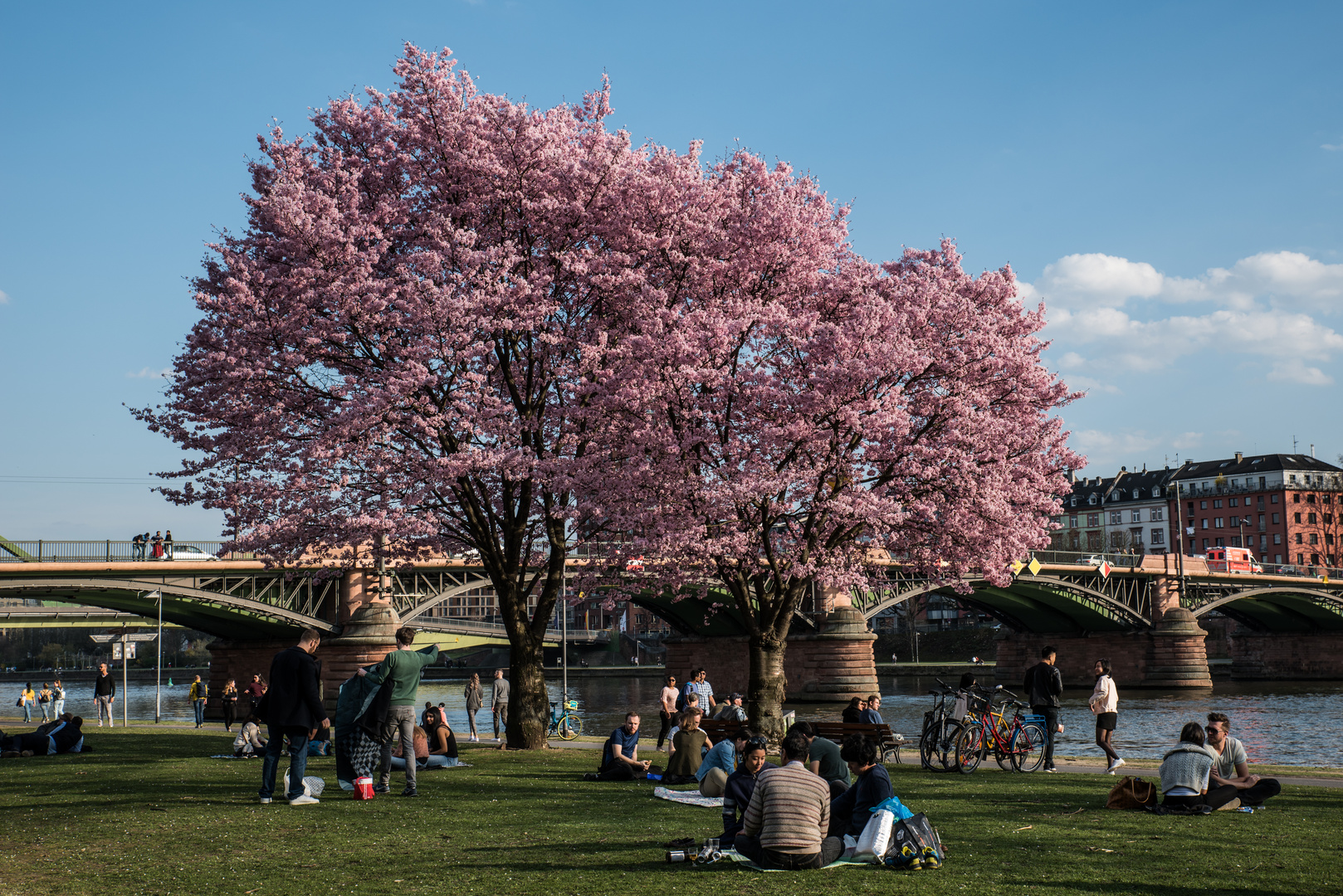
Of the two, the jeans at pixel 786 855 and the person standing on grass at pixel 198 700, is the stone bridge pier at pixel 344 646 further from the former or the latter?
the jeans at pixel 786 855

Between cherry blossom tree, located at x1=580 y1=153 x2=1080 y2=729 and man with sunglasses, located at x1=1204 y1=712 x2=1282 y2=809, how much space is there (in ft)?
27.9

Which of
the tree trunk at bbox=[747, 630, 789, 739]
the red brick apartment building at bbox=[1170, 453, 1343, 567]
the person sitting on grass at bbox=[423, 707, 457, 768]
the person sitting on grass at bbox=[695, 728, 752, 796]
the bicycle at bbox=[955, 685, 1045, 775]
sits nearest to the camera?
the person sitting on grass at bbox=[695, 728, 752, 796]

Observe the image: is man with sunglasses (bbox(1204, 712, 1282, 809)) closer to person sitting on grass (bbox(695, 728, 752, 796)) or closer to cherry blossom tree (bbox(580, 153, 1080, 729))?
person sitting on grass (bbox(695, 728, 752, 796))

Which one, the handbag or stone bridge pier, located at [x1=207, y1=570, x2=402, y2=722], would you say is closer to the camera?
the handbag

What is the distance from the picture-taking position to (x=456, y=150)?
2425 centimetres

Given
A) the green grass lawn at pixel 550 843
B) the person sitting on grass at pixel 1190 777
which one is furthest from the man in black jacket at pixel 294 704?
the person sitting on grass at pixel 1190 777

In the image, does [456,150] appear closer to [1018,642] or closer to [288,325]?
[288,325]

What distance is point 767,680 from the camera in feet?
83.4

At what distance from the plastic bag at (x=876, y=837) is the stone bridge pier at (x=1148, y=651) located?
72.4 metres

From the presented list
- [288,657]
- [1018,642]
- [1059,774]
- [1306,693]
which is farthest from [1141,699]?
[288,657]

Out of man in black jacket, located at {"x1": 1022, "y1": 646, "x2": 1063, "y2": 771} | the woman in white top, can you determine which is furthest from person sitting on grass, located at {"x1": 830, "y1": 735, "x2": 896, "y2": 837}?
the woman in white top

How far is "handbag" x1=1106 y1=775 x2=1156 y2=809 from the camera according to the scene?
14.5 m

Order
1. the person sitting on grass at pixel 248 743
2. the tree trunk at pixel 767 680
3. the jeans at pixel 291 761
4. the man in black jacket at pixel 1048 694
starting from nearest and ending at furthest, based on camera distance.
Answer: the jeans at pixel 291 761 < the man in black jacket at pixel 1048 694 < the person sitting on grass at pixel 248 743 < the tree trunk at pixel 767 680

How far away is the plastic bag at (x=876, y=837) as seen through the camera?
35.2 feet
